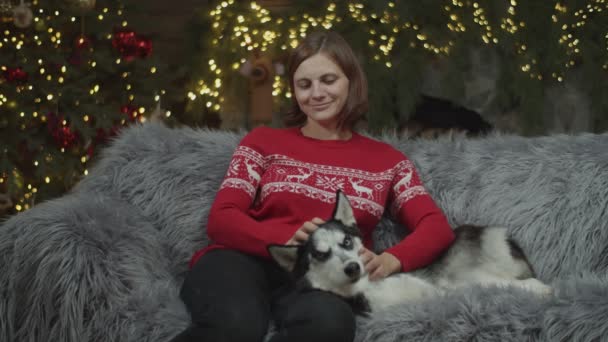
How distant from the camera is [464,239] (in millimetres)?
1938

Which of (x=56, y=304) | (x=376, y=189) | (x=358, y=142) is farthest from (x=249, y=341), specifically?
(x=358, y=142)

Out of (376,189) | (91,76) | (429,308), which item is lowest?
(429,308)

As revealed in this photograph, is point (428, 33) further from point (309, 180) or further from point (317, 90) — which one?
point (309, 180)

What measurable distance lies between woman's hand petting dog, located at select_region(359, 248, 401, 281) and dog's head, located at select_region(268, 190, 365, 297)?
0.11 ft

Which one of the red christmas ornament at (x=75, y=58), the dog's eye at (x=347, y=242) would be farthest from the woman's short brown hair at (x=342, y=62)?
the red christmas ornament at (x=75, y=58)

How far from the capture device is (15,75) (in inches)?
132

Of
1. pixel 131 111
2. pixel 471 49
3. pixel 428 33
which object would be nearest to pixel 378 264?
pixel 428 33

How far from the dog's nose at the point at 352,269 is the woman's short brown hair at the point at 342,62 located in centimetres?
62

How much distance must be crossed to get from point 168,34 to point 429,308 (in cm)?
400

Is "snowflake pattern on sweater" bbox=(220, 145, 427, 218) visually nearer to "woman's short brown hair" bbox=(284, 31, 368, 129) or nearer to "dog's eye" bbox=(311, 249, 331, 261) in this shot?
"woman's short brown hair" bbox=(284, 31, 368, 129)

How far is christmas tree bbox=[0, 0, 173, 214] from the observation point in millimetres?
3366

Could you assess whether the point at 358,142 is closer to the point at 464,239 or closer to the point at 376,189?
the point at 376,189

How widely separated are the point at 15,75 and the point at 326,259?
2.42 metres

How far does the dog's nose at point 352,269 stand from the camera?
1615 mm
